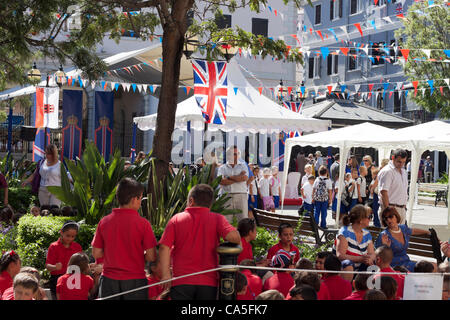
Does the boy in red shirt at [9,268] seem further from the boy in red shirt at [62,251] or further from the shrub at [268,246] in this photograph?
the shrub at [268,246]

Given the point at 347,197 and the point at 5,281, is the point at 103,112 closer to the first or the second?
the point at 347,197

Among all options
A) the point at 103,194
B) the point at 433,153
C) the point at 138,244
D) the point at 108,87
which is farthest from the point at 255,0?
the point at 433,153

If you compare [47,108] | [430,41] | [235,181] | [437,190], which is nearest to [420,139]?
[235,181]

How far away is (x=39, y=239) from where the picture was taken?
345 inches

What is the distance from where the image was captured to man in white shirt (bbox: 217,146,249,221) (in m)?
12.1

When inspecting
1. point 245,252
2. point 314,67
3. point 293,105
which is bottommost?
point 245,252

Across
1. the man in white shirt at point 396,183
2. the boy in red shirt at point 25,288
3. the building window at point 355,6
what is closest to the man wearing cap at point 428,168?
the building window at point 355,6

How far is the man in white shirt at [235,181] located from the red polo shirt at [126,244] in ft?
22.2

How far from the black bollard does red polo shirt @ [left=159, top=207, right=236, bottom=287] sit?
5.3 inches

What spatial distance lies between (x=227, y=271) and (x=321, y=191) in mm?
10316

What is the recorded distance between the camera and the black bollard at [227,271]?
5.04 m

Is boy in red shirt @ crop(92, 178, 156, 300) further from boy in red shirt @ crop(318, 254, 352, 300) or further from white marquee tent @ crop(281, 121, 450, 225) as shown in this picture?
white marquee tent @ crop(281, 121, 450, 225)

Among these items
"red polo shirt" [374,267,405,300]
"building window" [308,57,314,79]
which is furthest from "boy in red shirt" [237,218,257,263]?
"building window" [308,57,314,79]
